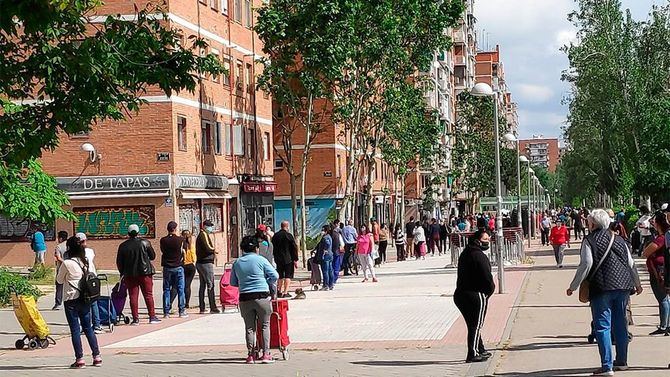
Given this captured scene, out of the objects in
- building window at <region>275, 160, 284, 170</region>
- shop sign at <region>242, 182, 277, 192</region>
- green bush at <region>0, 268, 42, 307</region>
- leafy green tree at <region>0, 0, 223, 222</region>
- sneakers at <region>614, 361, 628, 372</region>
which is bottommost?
sneakers at <region>614, 361, 628, 372</region>

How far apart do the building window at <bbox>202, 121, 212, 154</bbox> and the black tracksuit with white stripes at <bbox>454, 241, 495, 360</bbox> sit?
3097 cm

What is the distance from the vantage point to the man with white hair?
11.7 metres

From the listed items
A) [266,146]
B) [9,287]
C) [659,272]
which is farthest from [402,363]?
[266,146]

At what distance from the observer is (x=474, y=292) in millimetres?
13711

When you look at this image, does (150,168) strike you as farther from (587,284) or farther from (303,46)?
(587,284)

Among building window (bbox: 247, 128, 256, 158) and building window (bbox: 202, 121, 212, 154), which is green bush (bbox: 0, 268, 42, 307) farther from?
building window (bbox: 247, 128, 256, 158)

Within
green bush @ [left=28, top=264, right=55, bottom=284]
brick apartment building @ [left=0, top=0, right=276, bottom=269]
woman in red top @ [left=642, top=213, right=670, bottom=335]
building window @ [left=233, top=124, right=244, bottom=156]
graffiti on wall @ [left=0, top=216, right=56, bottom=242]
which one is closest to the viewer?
woman in red top @ [left=642, top=213, right=670, bottom=335]

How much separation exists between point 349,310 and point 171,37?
10.5 metres

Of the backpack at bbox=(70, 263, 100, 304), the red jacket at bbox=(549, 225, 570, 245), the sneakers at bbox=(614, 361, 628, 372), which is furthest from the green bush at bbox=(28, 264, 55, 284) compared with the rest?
the sneakers at bbox=(614, 361, 628, 372)

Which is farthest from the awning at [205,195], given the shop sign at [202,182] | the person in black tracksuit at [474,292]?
the person in black tracksuit at [474,292]

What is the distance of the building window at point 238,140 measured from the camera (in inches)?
1901

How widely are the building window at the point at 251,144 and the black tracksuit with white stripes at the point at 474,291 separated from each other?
37150 mm

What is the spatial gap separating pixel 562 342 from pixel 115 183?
2680 centimetres

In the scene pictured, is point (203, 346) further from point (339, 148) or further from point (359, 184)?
point (359, 184)
